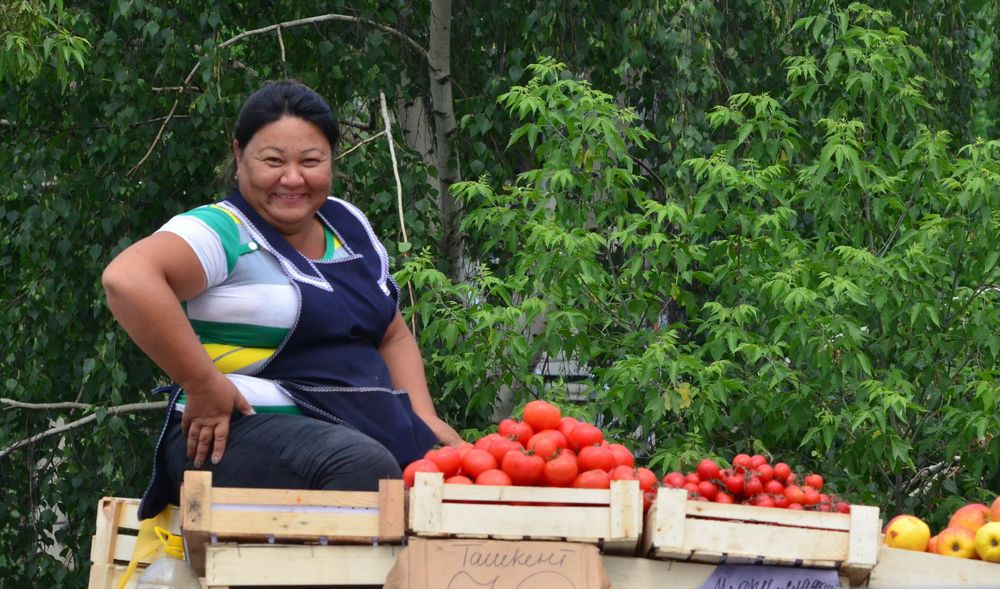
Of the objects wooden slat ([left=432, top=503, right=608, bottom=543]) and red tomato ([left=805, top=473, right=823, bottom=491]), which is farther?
red tomato ([left=805, top=473, right=823, bottom=491])

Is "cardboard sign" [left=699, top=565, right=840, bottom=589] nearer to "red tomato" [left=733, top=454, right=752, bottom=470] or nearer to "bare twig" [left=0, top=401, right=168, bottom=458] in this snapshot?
"red tomato" [left=733, top=454, right=752, bottom=470]

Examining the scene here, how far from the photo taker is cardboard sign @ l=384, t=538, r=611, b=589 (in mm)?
2619

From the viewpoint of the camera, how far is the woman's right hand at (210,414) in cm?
282

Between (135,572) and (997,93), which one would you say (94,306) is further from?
(997,93)

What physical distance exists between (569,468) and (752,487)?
0.51 m

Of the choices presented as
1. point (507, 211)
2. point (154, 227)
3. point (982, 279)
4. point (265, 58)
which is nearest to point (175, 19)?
point (265, 58)

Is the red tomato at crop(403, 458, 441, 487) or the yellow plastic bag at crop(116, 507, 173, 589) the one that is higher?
the red tomato at crop(403, 458, 441, 487)

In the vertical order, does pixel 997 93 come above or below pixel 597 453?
above

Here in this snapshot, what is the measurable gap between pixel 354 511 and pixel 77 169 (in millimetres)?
4477

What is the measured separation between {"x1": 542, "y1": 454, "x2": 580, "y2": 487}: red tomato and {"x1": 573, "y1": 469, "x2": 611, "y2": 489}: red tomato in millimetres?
19

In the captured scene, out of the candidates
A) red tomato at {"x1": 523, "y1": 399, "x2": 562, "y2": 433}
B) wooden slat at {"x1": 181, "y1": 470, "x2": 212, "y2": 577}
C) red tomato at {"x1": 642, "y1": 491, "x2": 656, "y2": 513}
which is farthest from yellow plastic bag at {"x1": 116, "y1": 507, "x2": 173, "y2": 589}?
red tomato at {"x1": 642, "y1": 491, "x2": 656, "y2": 513}

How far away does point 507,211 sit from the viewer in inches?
209

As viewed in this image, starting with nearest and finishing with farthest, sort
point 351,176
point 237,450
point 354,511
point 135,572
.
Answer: point 354,511 → point 237,450 → point 135,572 → point 351,176

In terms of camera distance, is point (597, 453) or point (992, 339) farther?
point (992, 339)
